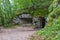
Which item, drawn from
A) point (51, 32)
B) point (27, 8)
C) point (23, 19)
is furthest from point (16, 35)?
point (27, 8)

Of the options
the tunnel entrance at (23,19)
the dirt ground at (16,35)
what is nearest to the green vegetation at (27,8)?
the tunnel entrance at (23,19)

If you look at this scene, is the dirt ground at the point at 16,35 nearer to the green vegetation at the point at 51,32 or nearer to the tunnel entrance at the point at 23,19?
the green vegetation at the point at 51,32

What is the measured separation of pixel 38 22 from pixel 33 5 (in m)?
5.35

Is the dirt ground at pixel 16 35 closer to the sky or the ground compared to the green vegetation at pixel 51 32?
closer to the ground

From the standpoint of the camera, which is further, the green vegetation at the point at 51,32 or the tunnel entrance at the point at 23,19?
the tunnel entrance at the point at 23,19

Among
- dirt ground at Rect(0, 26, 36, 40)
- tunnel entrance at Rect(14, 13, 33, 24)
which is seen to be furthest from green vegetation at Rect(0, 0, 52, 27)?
dirt ground at Rect(0, 26, 36, 40)

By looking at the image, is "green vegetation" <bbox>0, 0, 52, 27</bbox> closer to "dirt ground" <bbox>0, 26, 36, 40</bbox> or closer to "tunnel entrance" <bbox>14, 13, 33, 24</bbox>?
"tunnel entrance" <bbox>14, 13, 33, 24</bbox>

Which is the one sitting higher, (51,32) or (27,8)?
(27,8)

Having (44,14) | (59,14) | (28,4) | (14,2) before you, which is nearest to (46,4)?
(44,14)

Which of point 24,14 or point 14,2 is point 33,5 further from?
point 14,2

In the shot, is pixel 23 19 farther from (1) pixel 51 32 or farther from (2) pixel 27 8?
(1) pixel 51 32

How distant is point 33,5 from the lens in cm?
2667

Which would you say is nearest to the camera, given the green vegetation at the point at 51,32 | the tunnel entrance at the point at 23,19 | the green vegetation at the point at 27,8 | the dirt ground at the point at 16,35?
the green vegetation at the point at 51,32

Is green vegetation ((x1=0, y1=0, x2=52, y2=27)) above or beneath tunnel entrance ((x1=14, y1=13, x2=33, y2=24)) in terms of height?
above
